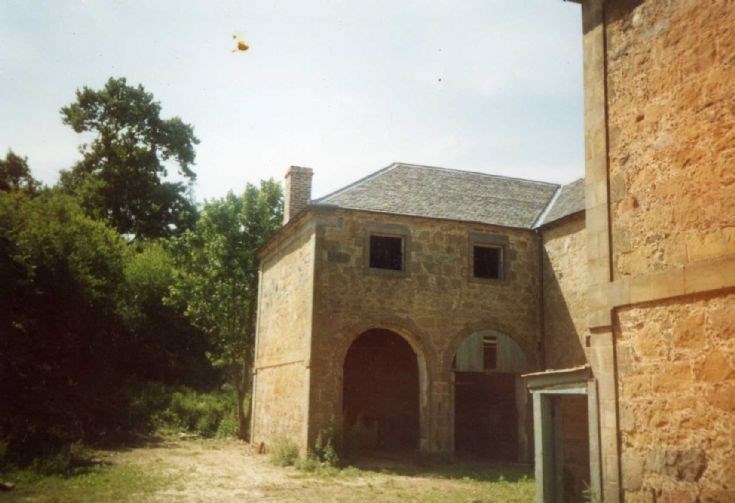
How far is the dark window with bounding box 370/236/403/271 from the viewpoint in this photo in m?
16.6

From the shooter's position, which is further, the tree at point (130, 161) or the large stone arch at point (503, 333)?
the tree at point (130, 161)

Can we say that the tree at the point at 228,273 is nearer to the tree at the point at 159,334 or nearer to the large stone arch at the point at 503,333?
the tree at the point at 159,334

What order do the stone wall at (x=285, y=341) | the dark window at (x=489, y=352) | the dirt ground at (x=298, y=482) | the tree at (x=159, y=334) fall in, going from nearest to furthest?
the dirt ground at (x=298, y=482) → the stone wall at (x=285, y=341) → the dark window at (x=489, y=352) → the tree at (x=159, y=334)

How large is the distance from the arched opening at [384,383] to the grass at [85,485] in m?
8.91

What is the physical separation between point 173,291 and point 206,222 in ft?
11.0

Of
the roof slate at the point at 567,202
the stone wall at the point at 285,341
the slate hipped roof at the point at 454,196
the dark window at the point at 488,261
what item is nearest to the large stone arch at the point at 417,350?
the stone wall at the point at 285,341

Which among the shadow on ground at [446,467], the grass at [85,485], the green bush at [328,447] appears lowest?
the shadow on ground at [446,467]

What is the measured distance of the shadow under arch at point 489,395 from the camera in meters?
16.4

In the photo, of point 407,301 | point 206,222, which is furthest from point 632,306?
point 206,222

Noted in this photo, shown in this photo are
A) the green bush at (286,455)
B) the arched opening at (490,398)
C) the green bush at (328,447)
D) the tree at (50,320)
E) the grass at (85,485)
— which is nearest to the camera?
the grass at (85,485)

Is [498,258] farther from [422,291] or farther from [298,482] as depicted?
[298,482]

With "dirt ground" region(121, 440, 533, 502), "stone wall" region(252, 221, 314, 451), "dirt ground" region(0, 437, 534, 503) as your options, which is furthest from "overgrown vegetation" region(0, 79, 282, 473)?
"stone wall" region(252, 221, 314, 451)

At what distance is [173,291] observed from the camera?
2567 centimetres

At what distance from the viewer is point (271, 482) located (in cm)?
1253
